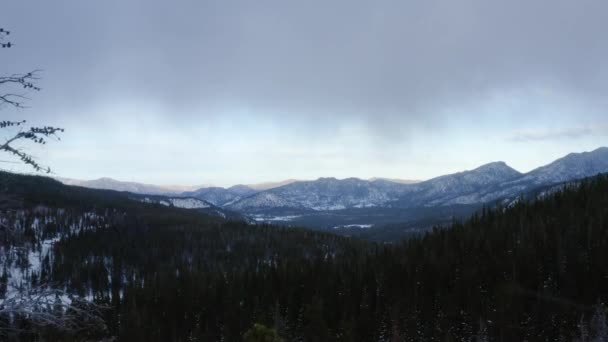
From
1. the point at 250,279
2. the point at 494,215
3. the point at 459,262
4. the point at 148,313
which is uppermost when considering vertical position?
the point at 494,215

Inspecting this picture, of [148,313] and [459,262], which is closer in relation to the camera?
[459,262]

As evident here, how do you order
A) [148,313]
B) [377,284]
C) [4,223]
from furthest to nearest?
[148,313] → [377,284] → [4,223]

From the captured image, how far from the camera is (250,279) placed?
309 feet

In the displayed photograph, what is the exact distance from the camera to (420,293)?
7456 centimetres

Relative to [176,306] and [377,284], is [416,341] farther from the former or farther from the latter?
[176,306]

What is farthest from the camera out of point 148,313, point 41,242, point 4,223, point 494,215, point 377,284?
point 41,242

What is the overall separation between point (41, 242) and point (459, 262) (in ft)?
586

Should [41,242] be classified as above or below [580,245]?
below

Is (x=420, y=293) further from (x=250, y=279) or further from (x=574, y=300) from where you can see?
(x=250, y=279)

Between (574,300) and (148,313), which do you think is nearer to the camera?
(574,300)

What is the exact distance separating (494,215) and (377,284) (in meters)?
44.2

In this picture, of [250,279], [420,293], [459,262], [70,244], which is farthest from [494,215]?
[70,244]

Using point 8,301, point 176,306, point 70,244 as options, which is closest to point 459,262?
point 176,306

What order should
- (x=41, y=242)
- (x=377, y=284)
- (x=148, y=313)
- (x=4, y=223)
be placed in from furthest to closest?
1. (x=41, y=242)
2. (x=148, y=313)
3. (x=377, y=284)
4. (x=4, y=223)
